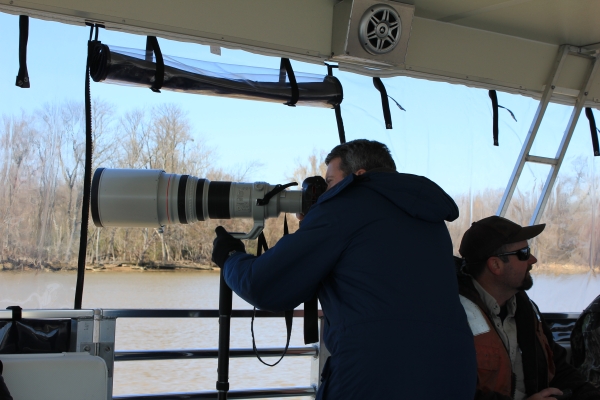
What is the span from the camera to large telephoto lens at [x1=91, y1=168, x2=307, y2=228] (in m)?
2.11

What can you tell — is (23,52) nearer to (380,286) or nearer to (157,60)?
(157,60)

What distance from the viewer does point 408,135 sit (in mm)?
3693

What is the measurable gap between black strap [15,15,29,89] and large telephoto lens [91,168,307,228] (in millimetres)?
898

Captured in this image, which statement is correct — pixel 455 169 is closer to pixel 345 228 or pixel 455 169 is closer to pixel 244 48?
pixel 244 48

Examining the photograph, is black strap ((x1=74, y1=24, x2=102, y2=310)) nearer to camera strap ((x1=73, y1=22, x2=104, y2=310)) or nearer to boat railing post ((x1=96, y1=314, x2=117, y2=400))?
camera strap ((x1=73, y1=22, x2=104, y2=310))

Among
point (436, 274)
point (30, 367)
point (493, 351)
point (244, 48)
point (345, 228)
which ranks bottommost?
point (30, 367)

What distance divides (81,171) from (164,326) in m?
0.83

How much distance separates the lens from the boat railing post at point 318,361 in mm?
3006

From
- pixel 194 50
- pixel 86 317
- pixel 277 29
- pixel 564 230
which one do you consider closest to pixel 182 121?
pixel 194 50

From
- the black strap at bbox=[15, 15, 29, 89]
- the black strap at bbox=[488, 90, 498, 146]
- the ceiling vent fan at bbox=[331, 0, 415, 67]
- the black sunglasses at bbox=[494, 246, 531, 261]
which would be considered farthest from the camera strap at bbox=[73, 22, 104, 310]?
the black strap at bbox=[488, 90, 498, 146]

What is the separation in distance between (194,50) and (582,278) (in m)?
3.07

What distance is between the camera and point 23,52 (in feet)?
8.90

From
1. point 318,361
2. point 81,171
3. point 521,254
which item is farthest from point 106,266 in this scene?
point 521,254

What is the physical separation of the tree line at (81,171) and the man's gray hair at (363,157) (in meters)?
1.41
